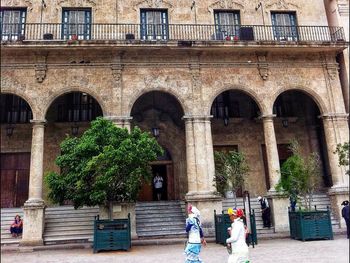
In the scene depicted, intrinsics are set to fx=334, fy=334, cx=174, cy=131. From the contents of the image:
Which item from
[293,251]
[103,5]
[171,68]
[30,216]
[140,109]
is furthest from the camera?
[140,109]

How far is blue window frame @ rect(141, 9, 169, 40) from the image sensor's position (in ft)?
56.9

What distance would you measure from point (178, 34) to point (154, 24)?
134 cm

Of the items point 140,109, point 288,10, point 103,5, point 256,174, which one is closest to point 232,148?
point 256,174

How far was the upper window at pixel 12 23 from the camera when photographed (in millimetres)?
16547

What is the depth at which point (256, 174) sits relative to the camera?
731 inches

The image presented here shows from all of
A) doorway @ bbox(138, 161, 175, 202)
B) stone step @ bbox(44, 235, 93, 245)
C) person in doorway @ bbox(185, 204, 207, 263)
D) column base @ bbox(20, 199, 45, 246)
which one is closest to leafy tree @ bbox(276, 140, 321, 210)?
doorway @ bbox(138, 161, 175, 202)

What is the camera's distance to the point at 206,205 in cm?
1470

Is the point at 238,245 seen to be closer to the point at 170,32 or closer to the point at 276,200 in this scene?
the point at 276,200

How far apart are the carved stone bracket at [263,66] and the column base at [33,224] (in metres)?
11.9

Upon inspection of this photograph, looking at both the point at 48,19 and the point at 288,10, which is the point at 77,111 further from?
the point at 288,10

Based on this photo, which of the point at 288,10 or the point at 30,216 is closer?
the point at 30,216


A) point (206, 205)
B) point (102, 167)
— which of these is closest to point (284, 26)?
point (206, 205)

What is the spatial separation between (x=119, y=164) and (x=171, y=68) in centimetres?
647

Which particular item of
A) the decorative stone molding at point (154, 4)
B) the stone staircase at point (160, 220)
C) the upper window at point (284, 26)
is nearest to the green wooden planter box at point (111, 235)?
the stone staircase at point (160, 220)
